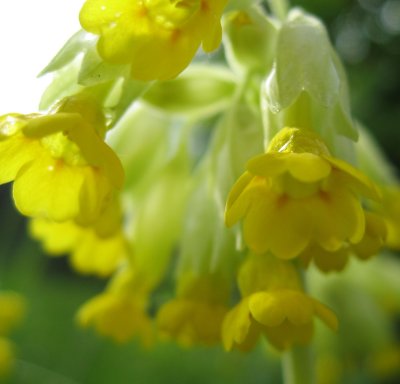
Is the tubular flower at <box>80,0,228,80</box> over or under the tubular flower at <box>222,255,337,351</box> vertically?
over

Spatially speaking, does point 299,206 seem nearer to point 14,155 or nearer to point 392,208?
point 14,155

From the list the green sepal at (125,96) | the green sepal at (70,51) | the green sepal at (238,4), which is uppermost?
the green sepal at (70,51)

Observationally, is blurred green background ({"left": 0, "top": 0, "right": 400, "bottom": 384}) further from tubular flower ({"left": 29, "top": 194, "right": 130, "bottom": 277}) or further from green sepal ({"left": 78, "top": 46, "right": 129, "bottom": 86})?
green sepal ({"left": 78, "top": 46, "right": 129, "bottom": 86})

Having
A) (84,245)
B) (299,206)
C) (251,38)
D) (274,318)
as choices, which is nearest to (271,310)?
(274,318)

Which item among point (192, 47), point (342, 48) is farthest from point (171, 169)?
point (342, 48)

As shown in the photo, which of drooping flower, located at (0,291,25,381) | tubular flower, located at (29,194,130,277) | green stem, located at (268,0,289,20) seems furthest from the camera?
drooping flower, located at (0,291,25,381)

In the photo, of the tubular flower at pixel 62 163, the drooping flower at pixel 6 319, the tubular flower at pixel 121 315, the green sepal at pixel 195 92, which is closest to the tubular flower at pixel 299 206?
the tubular flower at pixel 62 163

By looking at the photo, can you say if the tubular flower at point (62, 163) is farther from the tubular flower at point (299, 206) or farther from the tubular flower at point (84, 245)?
the tubular flower at point (84, 245)

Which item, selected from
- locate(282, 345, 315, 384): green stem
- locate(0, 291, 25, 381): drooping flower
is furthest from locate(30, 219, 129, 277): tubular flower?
locate(282, 345, 315, 384): green stem
